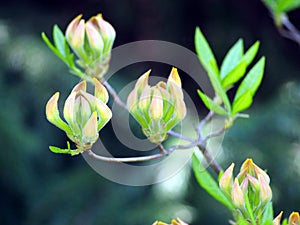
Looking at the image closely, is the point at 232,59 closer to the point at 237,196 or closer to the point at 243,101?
the point at 243,101

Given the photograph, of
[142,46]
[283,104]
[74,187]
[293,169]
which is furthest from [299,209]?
[142,46]

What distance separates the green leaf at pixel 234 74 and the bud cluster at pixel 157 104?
13cm

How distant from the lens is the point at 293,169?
126 cm

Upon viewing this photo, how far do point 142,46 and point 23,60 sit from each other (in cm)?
38

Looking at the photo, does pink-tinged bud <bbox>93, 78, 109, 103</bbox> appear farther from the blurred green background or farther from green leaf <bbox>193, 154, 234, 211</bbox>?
the blurred green background

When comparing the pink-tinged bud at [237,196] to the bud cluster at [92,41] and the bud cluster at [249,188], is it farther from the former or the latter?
the bud cluster at [92,41]

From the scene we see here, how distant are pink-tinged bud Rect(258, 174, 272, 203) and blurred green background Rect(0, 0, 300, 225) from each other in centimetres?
81

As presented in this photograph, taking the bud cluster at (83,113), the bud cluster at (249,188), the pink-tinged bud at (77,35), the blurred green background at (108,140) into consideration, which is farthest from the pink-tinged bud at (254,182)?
the blurred green background at (108,140)

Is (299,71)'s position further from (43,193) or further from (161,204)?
(43,193)

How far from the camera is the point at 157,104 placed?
43cm

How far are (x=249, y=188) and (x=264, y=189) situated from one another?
0.04 feet

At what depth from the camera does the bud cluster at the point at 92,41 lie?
1.74ft

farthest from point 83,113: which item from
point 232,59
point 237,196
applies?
point 232,59

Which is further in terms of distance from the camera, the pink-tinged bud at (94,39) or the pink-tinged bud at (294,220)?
the pink-tinged bud at (94,39)
